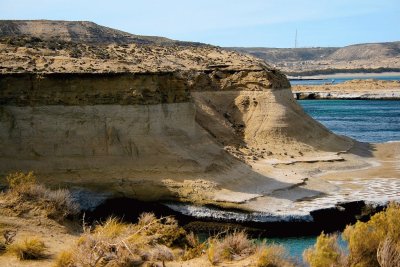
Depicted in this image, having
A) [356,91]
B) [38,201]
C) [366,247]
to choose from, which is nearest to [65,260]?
[38,201]

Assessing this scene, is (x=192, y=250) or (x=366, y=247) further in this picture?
(x=192, y=250)

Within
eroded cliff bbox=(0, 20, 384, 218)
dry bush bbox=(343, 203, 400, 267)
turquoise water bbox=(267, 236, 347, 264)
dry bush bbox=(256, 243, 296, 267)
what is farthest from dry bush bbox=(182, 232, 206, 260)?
eroded cliff bbox=(0, 20, 384, 218)

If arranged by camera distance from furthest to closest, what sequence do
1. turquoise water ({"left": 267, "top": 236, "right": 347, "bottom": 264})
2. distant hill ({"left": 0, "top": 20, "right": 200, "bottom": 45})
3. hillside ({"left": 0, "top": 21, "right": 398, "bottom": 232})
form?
distant hill ({"left": 0, "top": 20, "right": 200, "bottom": 45})
hillside ({"left": 0, "top": 21, "right": 398, "bottom": 232})
turquoise water ({"left": 267, "top": 236, "right": 347, "bottom": 264})

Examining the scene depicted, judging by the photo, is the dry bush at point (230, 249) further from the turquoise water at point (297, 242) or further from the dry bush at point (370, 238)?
the turquoise water at point (297, 242)

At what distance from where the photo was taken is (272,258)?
41.9 ft

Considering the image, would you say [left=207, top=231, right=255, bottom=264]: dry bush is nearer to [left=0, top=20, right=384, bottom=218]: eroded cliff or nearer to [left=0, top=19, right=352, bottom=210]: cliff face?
[left=0, top=20, right=384, bottom=218]: eroded cliff

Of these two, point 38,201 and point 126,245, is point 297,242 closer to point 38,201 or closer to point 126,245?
point 126,245

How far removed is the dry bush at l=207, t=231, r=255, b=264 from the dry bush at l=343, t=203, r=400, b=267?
2.20 m

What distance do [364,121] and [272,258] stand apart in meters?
41.6

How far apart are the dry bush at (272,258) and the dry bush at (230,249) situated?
468 mm

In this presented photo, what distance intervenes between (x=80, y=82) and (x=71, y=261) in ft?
37.2

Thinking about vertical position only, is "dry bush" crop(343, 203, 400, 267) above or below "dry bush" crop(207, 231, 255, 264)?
above

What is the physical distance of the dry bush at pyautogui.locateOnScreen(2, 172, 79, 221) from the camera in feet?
53.1

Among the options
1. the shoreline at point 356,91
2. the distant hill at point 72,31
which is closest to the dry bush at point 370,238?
the distant hill at point 72,31
